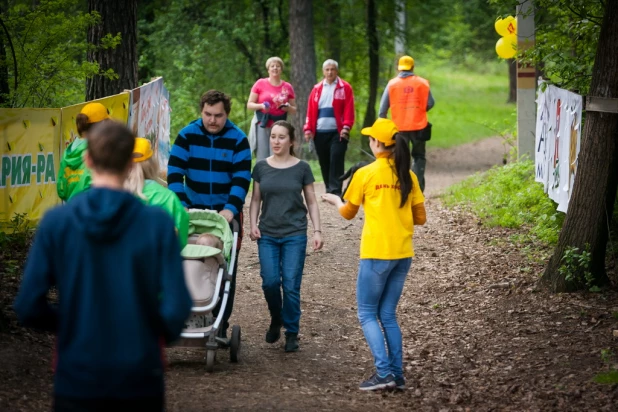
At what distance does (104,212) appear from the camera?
3338mm

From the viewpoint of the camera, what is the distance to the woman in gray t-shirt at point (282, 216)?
759 cm

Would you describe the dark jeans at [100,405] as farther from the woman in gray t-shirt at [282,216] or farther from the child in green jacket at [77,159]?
the woman in gray t-shirt at [282,216]

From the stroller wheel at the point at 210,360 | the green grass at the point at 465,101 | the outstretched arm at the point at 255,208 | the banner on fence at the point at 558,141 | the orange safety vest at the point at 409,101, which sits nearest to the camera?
the stroller wheel at the point at 210,360

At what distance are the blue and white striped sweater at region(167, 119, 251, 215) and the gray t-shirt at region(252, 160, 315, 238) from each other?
176 mm

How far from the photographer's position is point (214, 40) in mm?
25469

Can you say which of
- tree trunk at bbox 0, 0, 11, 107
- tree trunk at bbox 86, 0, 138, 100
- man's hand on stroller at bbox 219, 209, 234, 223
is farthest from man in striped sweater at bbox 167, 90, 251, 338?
tree trunk at bbox 86, 0, 138, 100

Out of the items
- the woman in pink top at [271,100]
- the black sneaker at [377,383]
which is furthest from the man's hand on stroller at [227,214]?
the woman in pink top at [271,100]

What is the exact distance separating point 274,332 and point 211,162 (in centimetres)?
158

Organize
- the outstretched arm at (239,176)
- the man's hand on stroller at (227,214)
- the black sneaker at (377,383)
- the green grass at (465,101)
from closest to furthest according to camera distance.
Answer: the black sneaker at (377,383) → the man's hand on stroller at (227,214) → the outstretched arm at (239,176) → the green grass at (465,101)

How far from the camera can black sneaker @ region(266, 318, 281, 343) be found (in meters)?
7.97

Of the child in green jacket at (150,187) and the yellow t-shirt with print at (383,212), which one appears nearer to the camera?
the child in green jacket at (150,187)

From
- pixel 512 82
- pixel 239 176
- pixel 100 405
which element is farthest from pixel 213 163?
pixel 512 82

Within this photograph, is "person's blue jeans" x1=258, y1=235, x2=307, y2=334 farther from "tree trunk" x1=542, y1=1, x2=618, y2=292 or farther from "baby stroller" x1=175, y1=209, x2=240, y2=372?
"tree trunk" x1=542, y1=1, x2=618, y2=292

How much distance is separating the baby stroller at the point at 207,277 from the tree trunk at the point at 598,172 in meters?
3.39
